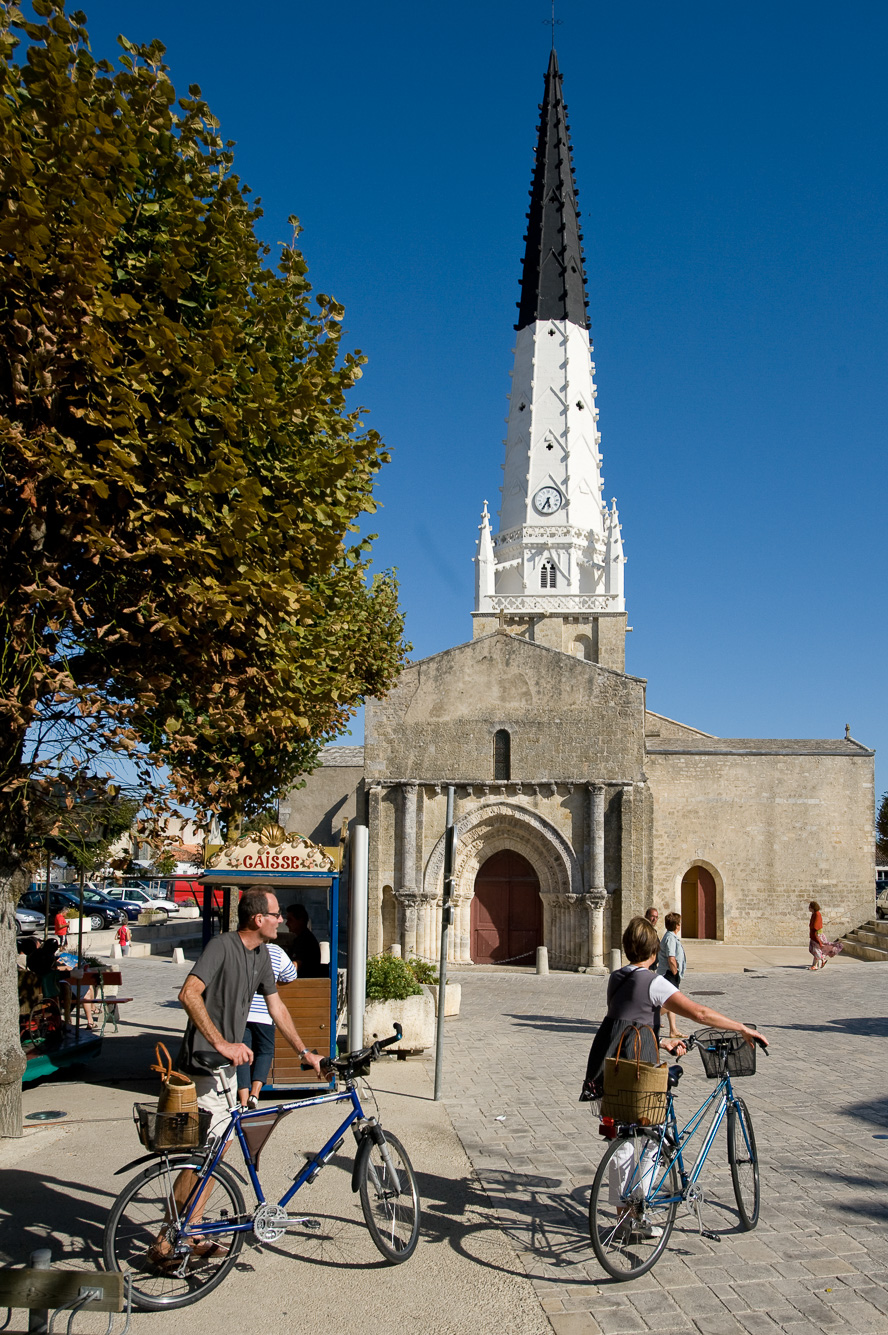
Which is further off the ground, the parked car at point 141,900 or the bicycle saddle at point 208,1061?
the bicycle saddle at point 208,1061

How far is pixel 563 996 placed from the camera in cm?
1736

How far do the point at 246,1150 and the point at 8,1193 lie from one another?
2200 millimetres

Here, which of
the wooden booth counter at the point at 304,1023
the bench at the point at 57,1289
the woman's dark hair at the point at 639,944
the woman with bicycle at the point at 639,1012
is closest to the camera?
the bench at the point at 57,1289

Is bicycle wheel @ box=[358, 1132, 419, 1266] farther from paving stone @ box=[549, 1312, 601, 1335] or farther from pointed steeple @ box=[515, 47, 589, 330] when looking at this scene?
pointed steeple @ box=[515, 47, 589, 330]

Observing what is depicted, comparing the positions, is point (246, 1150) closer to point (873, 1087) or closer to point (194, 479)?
point (194, 479)

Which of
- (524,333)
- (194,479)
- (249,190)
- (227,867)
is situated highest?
(524,333)

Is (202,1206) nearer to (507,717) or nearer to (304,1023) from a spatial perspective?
(304,1023)

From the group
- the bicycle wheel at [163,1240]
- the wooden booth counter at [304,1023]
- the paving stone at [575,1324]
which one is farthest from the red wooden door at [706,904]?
the bicycle wheel at [163,1240]

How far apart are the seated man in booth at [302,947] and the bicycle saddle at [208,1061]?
4.41 meters

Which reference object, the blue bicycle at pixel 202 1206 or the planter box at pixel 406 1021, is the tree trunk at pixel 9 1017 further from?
the planter box at pixel 406 1021

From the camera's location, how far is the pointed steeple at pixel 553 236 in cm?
4541

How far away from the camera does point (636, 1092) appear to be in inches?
192

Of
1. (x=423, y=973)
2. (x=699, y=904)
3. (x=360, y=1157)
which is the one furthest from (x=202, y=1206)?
(x=699, y=904)

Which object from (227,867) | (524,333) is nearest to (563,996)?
(227,867)
